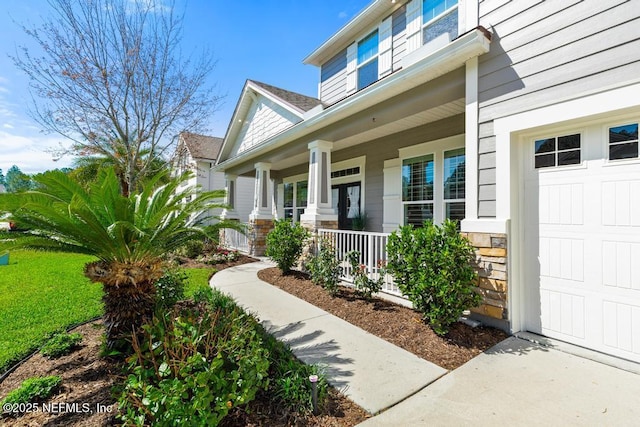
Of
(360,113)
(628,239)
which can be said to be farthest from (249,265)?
(628,239)

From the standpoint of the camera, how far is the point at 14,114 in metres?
8.49

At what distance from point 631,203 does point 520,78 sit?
1.82 metres

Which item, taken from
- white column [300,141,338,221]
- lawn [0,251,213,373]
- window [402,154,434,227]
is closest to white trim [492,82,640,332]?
window [402,154,434,227]

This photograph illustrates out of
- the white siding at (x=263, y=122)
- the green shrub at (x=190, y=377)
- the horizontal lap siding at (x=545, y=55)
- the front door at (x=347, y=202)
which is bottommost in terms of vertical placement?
the green shrub at (x=190, y=377)

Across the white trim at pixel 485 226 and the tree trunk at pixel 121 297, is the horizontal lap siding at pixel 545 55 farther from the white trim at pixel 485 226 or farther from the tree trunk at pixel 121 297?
the tree trunk at pixel 121 297

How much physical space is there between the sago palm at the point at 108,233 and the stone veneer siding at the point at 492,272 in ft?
12.8

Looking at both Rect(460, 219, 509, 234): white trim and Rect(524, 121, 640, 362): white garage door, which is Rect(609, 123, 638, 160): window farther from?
Rect(460, 219, 509, 234): white trim

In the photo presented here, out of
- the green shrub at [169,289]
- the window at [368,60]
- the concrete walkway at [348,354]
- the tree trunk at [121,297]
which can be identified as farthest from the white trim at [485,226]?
the window at [368,60]

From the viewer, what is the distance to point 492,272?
3.70 meters

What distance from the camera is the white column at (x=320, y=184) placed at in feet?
23.1

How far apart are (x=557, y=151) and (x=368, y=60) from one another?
5533 millimetres

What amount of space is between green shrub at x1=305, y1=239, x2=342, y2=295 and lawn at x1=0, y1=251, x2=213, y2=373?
2380mm

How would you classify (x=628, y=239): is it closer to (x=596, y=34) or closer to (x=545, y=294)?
(x=545, y=294)

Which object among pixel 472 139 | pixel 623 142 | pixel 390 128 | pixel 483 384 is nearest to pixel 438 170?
pixel 390 128
